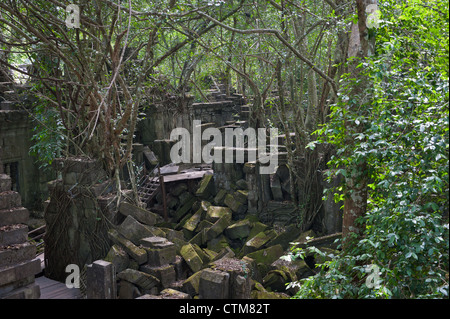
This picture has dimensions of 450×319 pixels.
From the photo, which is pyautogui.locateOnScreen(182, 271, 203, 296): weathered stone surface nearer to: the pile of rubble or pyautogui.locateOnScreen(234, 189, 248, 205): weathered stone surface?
the pile of rubble

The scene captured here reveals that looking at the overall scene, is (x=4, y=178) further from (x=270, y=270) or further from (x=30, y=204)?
(x=30, y=204)

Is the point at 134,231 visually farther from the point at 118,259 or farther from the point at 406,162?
the point at 406,162

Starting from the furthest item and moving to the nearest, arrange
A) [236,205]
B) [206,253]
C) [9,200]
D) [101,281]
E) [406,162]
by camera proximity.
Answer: [236,205]
[206,253]
[9,200]
[101,281]
[406,162]

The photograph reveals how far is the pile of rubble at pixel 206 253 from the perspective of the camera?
6496mm

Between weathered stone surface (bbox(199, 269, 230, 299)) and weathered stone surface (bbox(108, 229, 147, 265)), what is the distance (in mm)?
2343

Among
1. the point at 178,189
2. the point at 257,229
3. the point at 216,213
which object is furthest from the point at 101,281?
the point at 178,189

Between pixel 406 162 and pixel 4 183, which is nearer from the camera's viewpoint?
pixel 406 162

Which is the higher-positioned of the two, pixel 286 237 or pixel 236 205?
pixel 236 205

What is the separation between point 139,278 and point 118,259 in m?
0.69

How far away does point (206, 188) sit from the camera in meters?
14.0

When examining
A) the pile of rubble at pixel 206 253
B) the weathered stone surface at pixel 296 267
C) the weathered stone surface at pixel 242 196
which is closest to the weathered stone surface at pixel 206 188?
the pile of rubble at pixel 206 253

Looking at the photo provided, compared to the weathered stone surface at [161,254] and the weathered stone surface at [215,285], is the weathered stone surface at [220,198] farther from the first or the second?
the weathered stone surface at [215,285]
